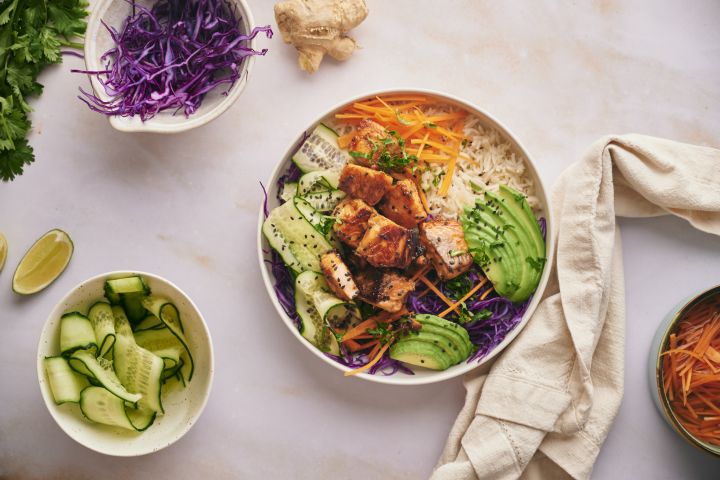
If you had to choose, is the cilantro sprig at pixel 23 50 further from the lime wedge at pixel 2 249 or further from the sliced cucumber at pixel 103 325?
the sliced cucumber at pixel 103 325

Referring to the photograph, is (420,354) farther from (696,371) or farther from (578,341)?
(696,371)

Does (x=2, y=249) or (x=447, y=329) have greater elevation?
(x=447, y=329)

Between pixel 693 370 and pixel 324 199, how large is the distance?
6.47ft

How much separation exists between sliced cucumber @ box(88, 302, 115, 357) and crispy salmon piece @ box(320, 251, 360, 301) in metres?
1.07

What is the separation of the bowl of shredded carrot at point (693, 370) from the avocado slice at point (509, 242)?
→ 0.71 m

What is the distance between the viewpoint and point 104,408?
2.90 m

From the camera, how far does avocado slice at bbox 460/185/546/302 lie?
3.01m

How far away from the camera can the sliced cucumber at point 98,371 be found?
9.44ft

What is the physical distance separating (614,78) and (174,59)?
2.33m

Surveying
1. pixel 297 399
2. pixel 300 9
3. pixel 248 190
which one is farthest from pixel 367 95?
pixel 297 399

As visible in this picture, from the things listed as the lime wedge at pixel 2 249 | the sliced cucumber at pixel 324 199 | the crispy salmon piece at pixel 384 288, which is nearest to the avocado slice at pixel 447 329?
the crispy salmon piece at pixel 384 288

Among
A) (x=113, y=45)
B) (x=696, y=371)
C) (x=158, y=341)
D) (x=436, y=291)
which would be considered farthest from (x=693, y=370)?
(x=113, y=45)

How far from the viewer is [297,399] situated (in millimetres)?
3318

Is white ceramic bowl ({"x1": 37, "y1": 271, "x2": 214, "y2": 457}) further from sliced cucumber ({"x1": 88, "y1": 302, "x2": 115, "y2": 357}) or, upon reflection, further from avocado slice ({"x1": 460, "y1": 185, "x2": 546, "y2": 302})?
avocado slice ({"x1": 460, "y1": 185, "x2": 546, "y2": 302})
